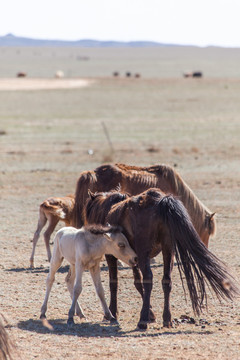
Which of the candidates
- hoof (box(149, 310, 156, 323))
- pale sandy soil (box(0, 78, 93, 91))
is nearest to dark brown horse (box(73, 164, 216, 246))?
hoof (box(149, 310, 156, 323))

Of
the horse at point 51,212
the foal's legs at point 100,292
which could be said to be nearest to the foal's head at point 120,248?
the foal's legs at point 100,292

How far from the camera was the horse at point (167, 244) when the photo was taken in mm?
7199

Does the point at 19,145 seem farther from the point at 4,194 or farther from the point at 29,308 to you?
the point at 29,308

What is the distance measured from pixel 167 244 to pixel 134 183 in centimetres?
312

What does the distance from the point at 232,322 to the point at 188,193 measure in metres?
3.14

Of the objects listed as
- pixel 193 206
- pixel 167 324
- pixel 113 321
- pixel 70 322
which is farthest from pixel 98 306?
pixel 193 206

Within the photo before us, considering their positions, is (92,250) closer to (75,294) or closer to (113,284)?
(75,294)

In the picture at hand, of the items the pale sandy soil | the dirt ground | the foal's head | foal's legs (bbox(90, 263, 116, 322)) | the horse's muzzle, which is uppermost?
the pale sandy soil

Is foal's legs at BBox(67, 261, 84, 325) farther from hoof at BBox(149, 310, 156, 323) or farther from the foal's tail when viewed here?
Result: the foal's tail

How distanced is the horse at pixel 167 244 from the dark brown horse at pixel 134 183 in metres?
2.52

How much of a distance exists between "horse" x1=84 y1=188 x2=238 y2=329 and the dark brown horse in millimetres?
2522

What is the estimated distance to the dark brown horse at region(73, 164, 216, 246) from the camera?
1013 centimetres

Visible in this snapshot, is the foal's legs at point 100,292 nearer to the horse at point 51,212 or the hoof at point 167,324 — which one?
the hoof at point 167,324

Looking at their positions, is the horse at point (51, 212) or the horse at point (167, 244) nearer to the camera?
the horse at point (167, 244)
